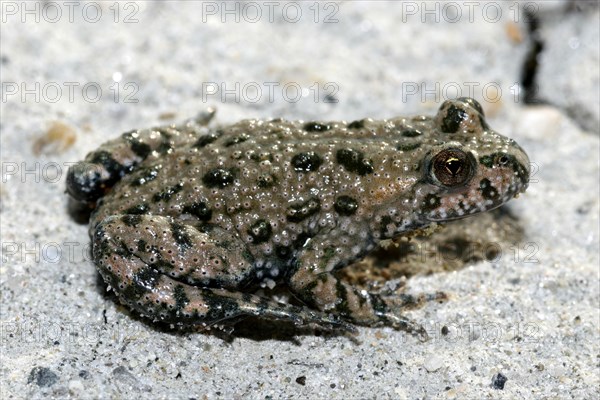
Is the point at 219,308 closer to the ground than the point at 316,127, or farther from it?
closer to the ground

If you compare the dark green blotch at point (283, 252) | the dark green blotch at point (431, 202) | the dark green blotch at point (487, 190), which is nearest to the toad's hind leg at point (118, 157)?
the dark green blotch at point (283, 252)

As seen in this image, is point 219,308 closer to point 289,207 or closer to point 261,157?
point 289,207

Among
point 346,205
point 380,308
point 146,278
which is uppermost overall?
point 346,205

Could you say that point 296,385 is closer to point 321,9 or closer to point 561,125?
point 561,125

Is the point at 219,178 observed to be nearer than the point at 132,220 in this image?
No

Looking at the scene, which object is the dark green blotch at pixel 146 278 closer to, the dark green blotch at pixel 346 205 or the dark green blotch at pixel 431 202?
the dark green blotch at pixel 346 205

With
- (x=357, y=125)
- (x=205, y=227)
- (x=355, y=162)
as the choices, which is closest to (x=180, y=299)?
(x=205, y=227)
